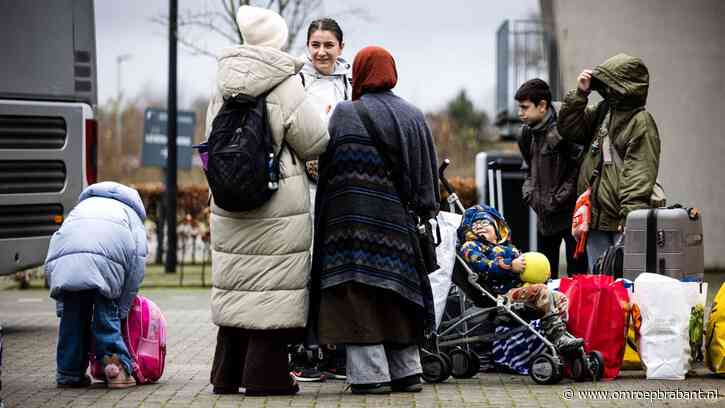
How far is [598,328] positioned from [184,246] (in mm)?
11792

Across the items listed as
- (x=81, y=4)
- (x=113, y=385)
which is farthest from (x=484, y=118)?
(x=113, y=385)

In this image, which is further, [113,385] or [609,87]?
[609,87]

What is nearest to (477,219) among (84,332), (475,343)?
(475,343)

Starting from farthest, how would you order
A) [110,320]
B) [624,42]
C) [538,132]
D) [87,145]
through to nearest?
1. [624,42]
2. [87,145]
3. [538,132]
4. [110,320]

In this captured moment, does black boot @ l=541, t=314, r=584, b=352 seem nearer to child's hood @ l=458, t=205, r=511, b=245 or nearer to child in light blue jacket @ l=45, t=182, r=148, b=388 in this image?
child's hood @ l=458, t=205, r=511, b=245

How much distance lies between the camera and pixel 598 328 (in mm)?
8828

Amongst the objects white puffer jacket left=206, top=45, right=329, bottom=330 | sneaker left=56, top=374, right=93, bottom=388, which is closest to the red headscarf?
white puffer jacket left=206, top=45, right=329, bottom=330

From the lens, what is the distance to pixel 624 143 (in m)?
9.41

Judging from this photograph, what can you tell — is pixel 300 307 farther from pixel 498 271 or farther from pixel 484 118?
pixel 484 118

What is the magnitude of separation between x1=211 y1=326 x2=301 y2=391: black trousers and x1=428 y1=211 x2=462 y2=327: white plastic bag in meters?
1.12

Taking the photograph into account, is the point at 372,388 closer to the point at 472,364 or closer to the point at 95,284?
the point at 472,364

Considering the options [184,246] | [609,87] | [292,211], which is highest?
[609,87]

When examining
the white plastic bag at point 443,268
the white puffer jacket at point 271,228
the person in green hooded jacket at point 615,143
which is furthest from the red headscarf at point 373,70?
the person in green hooded jacket at point 615,143

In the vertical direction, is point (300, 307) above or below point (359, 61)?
below
